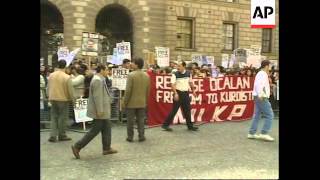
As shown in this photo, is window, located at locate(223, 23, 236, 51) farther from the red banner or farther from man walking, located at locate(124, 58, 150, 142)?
man walking, located at locate(124, 58, 150, 142)

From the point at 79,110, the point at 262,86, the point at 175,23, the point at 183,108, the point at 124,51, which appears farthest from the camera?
the point at 175,23

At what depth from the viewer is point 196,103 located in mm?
14641

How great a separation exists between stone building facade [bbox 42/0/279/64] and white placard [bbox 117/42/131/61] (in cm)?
1211

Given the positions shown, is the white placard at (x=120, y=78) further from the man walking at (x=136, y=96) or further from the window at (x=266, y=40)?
the window at (x=266, y=40)

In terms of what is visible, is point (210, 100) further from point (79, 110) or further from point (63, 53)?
point (63, 53)

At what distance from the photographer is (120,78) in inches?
552

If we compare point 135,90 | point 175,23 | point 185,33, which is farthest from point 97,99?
point 185,33

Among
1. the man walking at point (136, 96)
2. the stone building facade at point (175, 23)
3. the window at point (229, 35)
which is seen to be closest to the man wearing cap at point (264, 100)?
the man walking at point (136, 96)

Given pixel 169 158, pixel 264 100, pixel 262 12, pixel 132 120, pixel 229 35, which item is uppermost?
pixel 229 35

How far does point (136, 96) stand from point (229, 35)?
23.4 meters

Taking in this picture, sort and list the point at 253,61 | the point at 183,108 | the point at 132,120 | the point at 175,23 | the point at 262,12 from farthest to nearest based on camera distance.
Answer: the point at 175,23, the point at 253,61, the point at 183,108, the point at 132,120, the point at 262,12
